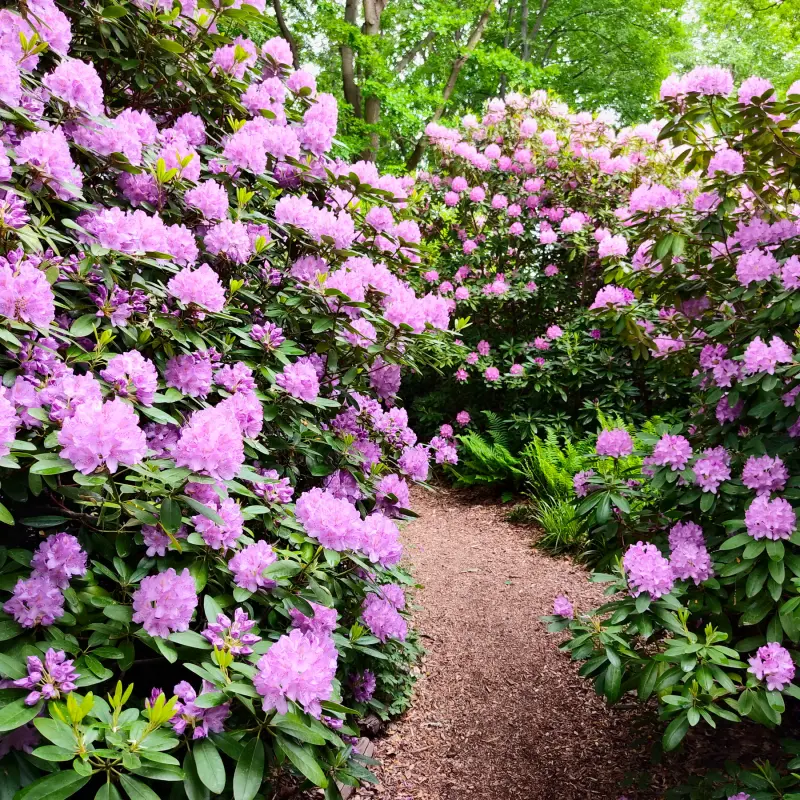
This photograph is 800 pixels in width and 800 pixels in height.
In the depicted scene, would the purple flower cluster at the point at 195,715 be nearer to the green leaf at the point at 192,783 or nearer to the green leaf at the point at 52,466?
the green leaf at the point at 192,783

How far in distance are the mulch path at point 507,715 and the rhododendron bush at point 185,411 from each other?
1.63ft

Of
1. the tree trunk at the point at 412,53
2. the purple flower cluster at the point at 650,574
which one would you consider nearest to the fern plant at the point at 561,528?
the purple flower cluster at the point at 650,574

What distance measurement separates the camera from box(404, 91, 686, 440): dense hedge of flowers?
5.69 m

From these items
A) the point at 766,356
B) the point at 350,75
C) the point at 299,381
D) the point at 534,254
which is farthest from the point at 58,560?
the point at 350,75

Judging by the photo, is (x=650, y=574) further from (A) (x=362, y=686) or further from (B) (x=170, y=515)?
(B) (x=170, y=515)

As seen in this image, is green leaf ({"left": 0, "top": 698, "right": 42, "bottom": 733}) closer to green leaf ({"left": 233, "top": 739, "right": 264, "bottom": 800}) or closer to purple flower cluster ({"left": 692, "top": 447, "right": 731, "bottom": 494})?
green leaf ({"left": 233, "top": 739, "right": 264, "bottom": 800})

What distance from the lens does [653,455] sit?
84.9 inches

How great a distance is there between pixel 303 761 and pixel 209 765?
18cm

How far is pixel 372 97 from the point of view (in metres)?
9.14

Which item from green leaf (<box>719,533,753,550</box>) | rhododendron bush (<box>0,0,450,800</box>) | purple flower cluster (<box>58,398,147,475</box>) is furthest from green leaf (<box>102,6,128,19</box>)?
green leaf (<box>719,533,753,550</box>)

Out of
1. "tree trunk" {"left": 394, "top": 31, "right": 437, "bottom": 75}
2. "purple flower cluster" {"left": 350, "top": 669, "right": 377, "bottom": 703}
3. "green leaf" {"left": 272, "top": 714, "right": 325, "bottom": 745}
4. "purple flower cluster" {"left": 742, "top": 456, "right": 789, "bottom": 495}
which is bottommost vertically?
"purple flower cluster" {"left": 350, "top": 669, "right": 377, "bottom": 703}

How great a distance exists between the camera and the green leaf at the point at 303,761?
1216 mm

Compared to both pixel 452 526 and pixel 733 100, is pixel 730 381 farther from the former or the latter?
pixel 452 526

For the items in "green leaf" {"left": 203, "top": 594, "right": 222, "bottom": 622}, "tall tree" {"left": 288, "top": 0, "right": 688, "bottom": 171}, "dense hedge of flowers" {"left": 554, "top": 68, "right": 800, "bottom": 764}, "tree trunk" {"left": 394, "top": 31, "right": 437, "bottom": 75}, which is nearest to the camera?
"green leaf" {"left": 203, "top": 594, "right": 222, "bottom": 622}
